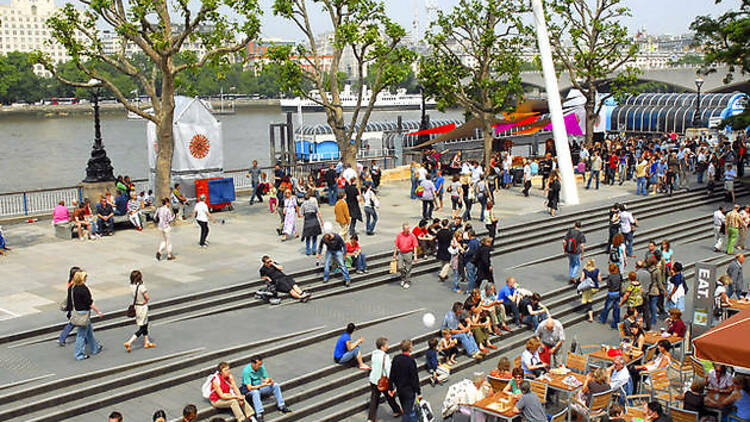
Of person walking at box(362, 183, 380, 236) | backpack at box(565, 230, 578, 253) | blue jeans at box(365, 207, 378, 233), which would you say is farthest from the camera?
blue jeans at box(365, 207, 378, 233)

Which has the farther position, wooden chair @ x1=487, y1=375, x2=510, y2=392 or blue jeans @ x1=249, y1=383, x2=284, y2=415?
wooden chair @ x1=487, y1=375, x2=510, y2=392

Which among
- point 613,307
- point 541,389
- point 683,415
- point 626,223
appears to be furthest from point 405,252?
point 683,415

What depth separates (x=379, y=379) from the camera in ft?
34.8

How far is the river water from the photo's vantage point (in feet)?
161

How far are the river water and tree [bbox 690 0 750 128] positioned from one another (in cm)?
3143

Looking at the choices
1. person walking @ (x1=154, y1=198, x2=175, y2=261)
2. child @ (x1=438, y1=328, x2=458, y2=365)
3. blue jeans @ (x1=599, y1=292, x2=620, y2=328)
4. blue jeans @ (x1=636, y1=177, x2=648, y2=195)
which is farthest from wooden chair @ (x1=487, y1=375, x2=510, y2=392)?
blue jeans @ (x1=636, y1=177, x2=648, y2=195)

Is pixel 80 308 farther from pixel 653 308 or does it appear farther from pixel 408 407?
pixel 653 308

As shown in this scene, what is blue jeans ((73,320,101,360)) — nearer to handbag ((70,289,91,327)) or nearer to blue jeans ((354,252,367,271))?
handbag ((70,289,91,327))

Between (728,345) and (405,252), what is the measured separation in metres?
7.85

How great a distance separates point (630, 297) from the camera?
1405cm

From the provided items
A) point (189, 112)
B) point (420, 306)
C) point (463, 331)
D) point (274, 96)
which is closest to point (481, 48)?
point (189, 112)

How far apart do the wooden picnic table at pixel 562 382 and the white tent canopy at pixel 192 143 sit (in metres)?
15.3

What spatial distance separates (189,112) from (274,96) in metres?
139

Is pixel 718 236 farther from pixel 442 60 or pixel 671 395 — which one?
pixel 442 60
